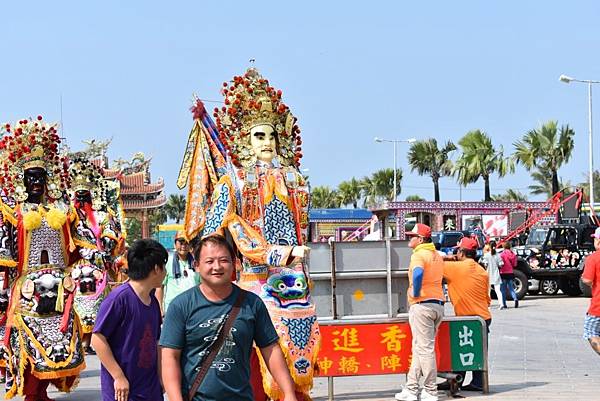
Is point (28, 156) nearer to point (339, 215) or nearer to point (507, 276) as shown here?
point (507, 276)

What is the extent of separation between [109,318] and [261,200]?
82.9 inches

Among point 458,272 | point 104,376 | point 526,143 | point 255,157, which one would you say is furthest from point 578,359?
point 526,143

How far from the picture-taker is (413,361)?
914cm

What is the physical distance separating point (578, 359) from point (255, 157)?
7002mm

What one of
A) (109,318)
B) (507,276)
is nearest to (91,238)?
(109,318)

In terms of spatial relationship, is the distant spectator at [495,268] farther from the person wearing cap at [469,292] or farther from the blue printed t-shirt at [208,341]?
the blue printed t-shirt at [208,341]

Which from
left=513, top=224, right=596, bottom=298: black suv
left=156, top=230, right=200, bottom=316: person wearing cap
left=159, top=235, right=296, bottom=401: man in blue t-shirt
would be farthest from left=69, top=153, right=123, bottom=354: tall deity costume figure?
left=513, top=224, right=596, bottom=298: black suv

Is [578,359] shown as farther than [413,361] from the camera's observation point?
Yes

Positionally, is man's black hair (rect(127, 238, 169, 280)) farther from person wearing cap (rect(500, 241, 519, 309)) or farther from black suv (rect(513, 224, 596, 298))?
black suv (rect(513, 224, 596, 298))

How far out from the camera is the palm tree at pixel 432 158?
55.6m

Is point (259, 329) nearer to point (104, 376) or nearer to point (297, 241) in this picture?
point (104, 376)

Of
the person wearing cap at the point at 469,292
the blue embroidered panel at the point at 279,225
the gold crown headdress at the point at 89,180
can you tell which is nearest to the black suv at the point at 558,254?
the gold crown headdress at the point at 89,180

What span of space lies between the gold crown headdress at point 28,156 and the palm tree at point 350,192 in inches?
2544

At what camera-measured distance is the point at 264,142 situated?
24.5 ft
